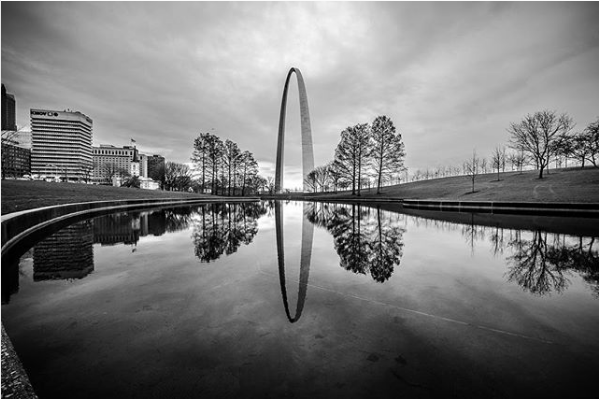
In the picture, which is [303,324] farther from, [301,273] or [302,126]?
[302,126]

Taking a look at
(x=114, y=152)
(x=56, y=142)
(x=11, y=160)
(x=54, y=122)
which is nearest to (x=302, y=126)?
(x=11, y=160)

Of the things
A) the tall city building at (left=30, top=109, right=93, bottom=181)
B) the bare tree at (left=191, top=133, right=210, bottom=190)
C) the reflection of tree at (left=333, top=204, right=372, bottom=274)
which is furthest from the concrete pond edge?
the tall city building at (left=30, top=109, right=93, bottom=181)

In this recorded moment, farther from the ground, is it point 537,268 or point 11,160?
point 11,160

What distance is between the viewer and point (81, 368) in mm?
2311

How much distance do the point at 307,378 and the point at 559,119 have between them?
167 feet

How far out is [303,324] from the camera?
321 centimetres

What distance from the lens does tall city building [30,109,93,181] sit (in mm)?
125125

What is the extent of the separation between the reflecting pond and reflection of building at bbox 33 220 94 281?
64 millimetres

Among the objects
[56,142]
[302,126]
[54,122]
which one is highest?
[54,122]

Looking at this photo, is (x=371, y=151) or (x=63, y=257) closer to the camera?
(x=63, y=257)

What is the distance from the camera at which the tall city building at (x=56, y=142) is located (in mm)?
125125

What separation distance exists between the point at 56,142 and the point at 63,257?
562 feet

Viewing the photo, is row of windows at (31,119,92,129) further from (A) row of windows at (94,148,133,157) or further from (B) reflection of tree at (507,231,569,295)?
(B) reflection of tree at (507,231,569,295)

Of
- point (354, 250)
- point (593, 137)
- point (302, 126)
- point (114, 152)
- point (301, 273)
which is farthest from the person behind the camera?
point (114, 152)
